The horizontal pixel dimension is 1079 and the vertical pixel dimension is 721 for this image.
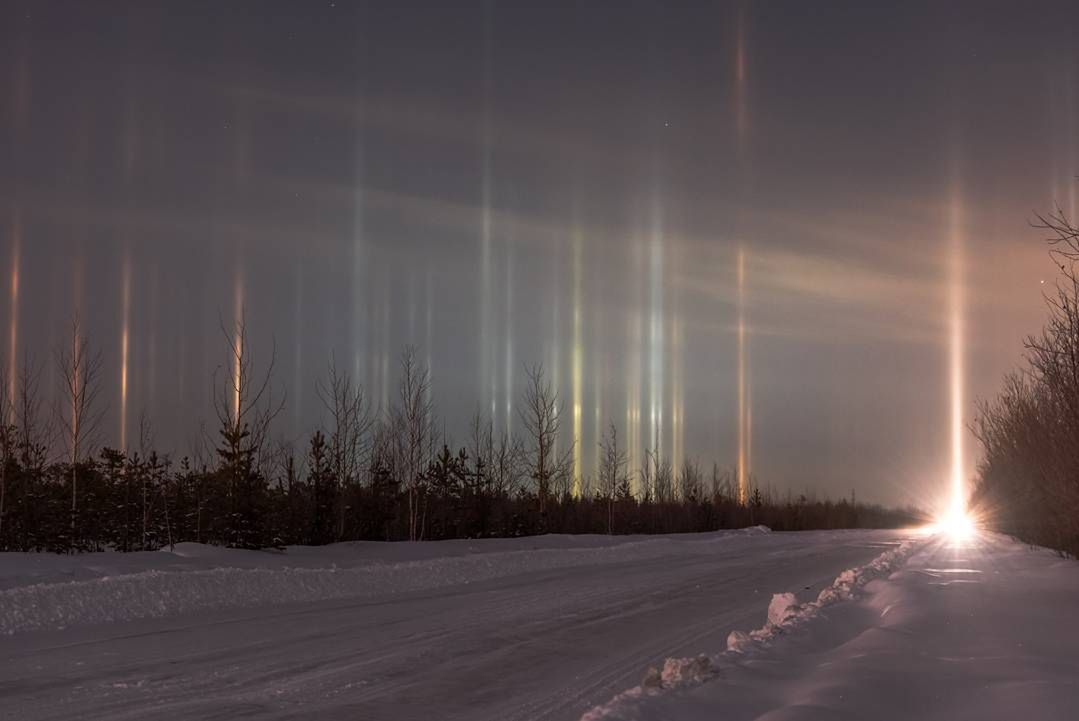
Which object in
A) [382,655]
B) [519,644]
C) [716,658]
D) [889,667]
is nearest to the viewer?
[889,667]

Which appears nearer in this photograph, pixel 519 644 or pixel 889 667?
pixel 889 667

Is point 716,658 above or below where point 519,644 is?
above

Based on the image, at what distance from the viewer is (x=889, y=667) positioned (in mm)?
8484

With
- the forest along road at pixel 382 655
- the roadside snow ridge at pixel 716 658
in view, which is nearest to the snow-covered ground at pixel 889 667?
the roadside snow ridge at pixel 716 658

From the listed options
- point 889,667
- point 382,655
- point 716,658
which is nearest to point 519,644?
point 382,655

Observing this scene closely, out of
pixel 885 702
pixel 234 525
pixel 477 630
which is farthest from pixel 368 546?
pixel 885 702

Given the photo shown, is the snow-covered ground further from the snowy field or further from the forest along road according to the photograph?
the forest along road

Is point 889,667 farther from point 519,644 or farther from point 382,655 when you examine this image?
point 382,655

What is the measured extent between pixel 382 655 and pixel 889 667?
5276 millimetres

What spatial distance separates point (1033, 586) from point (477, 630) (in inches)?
421

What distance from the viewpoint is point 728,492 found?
85.1 meters

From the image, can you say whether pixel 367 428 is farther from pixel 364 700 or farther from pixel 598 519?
pixel 364 700

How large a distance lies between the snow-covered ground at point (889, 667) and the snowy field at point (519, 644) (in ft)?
0.11

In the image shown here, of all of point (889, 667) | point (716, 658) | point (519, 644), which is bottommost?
point (519, 644)
